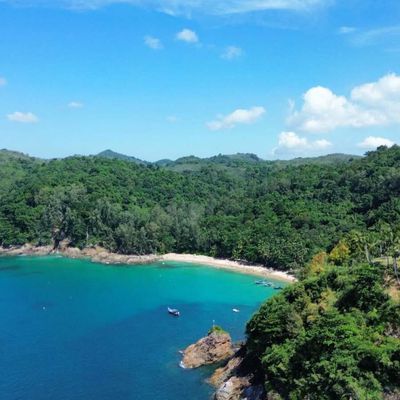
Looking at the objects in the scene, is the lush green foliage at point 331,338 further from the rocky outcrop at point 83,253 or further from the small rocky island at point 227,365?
the rocky outcrop at point 83,253

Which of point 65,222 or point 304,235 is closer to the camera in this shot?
point 304,235

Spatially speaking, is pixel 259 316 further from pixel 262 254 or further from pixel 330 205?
pixel 330 205

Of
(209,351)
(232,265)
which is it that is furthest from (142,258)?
(209,351)

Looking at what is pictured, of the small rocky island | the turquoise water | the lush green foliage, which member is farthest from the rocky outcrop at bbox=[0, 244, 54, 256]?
the lush green foliage

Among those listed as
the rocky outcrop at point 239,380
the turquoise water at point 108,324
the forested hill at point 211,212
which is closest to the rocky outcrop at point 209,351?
the turquoise water at point 108,324

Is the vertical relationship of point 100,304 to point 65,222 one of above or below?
below

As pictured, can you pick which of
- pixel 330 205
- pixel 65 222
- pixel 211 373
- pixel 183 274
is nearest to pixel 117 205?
pixel 65 222

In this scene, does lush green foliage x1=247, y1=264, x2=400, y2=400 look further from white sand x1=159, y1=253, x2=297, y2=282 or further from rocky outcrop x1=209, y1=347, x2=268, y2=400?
white sand x1=159, y1=253, x2=297, y2=282
